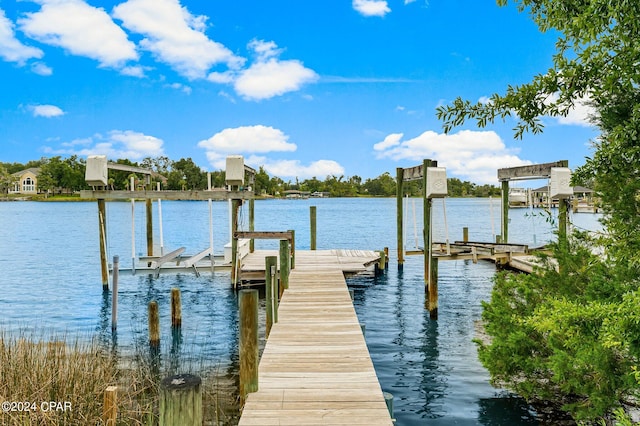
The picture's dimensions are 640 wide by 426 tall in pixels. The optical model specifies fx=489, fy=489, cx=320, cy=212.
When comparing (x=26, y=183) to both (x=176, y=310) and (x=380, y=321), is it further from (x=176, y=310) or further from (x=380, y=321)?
(x=380, y=321)

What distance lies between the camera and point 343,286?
Answer: 1119 cm

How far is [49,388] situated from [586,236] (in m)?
6.41

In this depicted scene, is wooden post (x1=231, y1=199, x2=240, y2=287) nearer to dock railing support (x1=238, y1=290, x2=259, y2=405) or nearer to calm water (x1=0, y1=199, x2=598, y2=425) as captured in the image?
calm water (x1=0, y1=199, x2=598, y2=425)

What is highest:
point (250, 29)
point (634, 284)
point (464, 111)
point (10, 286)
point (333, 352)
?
point (250, 29)

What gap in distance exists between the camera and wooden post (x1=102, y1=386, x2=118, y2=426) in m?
4.82

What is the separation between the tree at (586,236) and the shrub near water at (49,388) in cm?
491

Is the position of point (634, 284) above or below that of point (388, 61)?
below

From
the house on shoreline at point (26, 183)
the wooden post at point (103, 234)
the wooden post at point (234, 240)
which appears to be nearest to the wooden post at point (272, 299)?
the wooden post at point (234, 240)

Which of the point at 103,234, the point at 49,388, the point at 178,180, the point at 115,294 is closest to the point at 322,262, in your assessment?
the point at 115,294

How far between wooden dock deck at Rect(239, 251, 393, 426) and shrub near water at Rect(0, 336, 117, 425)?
2.02 m

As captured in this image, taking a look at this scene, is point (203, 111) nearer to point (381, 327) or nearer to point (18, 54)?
point (18, 54)

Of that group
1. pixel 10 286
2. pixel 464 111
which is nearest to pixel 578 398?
pixel 464 111

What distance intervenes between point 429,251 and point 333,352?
6.91m

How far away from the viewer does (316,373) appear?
570 centimetres
